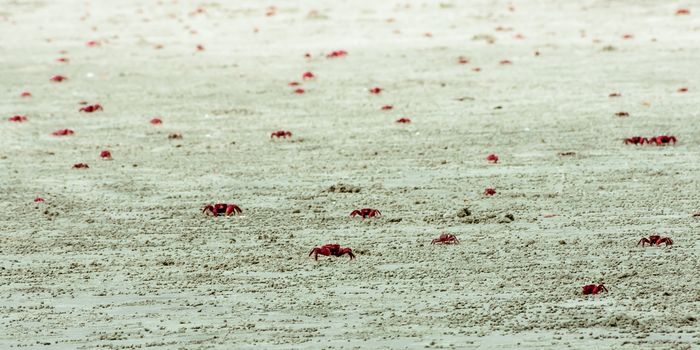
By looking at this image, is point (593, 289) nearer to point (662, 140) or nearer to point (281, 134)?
point (662, 140)

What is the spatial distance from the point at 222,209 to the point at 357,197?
4.67 ft

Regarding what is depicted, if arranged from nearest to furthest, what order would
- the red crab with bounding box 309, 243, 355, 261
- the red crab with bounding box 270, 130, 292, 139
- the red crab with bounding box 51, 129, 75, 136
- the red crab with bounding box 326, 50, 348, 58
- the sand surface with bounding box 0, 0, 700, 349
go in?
1. the sand surface with bounding box 0, 0, 700, 349
2. the red crab with bounding box 309, 243, 355, 261
3. the red crab with bounding box 270, 130, 292, 139
4. the red crab with bounding box 51, 129, 75, 136
5. the red crab with bounding box 326, 50, 348, 58

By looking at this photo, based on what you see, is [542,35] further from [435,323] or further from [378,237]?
[435,323]

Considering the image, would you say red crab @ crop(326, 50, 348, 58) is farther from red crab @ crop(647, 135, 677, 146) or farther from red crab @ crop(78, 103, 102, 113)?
red crab @ crop(647, 135, 677, 146)

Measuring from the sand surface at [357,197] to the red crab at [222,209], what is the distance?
9 centimetres

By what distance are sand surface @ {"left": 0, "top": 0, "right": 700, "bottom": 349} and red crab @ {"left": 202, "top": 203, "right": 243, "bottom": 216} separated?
0.09 m

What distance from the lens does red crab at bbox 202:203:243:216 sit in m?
11.8

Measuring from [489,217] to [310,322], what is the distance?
3300mm

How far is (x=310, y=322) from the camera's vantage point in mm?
8555

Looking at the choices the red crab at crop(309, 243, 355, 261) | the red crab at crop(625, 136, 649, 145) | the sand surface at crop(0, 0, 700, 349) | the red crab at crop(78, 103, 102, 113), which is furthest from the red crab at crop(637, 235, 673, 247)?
the red crab at crop(78, 103, 102, 113)

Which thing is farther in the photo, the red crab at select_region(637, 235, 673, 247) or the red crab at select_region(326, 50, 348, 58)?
the red crab at select_region(326, 50, 348, 58)

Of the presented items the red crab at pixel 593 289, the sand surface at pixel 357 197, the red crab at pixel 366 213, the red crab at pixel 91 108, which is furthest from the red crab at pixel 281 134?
the red crab at pixel 593 289

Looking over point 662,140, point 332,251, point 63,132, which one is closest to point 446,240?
point 332,251

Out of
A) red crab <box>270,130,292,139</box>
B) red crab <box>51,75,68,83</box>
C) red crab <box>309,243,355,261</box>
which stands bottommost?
red crab <box>51,75,68,83</box>
